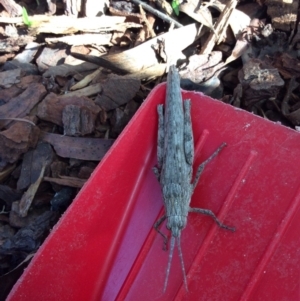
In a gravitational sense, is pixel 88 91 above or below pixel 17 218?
above

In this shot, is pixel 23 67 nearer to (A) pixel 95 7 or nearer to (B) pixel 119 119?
(A) pixel 95 7

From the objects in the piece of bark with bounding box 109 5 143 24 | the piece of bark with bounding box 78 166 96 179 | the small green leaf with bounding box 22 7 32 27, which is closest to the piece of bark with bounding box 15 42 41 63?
the small green leaf with bounding box 22 7 32 27

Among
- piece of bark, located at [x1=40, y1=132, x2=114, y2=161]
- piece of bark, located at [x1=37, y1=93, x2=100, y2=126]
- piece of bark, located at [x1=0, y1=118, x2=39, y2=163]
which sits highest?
piece of bark, located at [x1=37, y1=93, x2=100, y2=126]

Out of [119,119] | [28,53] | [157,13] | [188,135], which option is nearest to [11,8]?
[28,53]

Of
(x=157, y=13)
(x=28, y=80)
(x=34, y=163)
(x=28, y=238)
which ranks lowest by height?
(x=28, y=238)

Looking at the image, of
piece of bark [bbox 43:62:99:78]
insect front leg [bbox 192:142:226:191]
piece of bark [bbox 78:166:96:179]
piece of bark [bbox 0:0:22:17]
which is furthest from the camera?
piece of bark [bbox 0:0:22:17]

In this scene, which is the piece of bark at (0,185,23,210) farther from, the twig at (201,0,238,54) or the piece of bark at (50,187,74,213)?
the twig at (201,0,238,54)

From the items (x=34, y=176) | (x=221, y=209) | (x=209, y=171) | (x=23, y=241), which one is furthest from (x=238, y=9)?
(x=23, y=241)

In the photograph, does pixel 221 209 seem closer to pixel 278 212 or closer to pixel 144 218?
pixel 278 212
